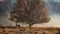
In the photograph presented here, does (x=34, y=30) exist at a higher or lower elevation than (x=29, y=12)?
lower

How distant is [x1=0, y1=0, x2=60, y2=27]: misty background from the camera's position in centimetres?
207

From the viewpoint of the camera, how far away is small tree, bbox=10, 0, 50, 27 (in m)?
2.08

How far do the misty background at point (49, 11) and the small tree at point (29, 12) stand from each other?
5 cm

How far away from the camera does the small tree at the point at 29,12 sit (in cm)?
208

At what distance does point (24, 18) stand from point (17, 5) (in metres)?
0.20

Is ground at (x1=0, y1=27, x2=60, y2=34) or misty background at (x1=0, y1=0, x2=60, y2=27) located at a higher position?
misty background at (x1=0, y1=0, x2=60, y2=27)

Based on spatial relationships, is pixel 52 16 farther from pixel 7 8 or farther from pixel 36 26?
pixel 7 8

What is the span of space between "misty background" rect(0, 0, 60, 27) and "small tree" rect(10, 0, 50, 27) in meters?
0.05

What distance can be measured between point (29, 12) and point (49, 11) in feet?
0.89

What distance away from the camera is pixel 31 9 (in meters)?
2.10

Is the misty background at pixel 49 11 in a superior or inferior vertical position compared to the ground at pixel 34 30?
superior

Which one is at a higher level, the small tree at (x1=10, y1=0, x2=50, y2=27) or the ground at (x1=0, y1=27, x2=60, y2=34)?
the small tree at (x1=10, y1=0, x2=50, y2=27)

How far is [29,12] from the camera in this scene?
2.10m

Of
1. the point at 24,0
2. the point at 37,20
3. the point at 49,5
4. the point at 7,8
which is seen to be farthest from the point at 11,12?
the point at 49,5
